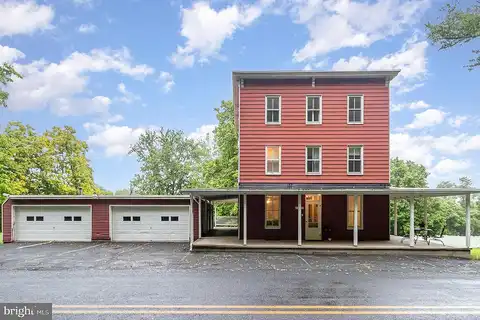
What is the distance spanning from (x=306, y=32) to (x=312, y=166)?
20.2 meters

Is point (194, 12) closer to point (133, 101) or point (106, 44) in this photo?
point (106, 44)

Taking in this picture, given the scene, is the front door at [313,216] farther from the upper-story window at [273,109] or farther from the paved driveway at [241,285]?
the upper-story window at [273,109]

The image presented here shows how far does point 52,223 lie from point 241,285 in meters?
15.1

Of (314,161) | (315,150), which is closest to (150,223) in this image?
(314,161)

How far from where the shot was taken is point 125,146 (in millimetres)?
40219

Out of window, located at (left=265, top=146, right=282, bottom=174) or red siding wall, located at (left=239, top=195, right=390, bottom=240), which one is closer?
red siding wall, located at (left=239, top=195, right=390, bottom=240)

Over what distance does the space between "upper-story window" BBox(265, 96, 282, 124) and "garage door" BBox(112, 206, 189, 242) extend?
703cm

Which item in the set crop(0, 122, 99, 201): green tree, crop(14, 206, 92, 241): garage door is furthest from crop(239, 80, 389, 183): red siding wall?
crop(0, 122, 99, 201): green tree

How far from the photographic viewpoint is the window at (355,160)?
607 inches

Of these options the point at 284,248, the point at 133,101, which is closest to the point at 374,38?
the point at 284,248

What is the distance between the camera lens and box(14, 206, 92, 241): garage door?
59.0 feet

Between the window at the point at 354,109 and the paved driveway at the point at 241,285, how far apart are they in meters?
6.73

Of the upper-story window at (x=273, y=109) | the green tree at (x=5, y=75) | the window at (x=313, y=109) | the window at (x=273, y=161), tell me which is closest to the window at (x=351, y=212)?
the window at (x=273, y=161)

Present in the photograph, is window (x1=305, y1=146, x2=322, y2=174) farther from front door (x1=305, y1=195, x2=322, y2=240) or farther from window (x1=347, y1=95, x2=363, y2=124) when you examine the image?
window (x1=347, y1=95, x2=363, y2=124)
